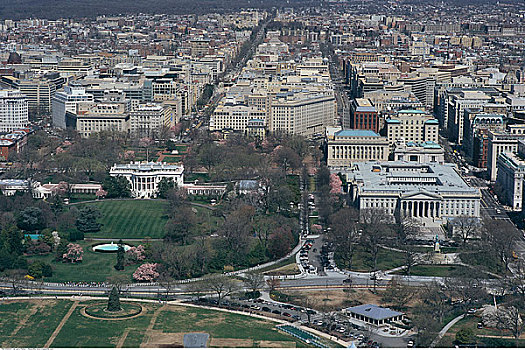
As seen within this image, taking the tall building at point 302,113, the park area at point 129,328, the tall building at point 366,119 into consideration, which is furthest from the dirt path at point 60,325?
the tall building at point 302,113

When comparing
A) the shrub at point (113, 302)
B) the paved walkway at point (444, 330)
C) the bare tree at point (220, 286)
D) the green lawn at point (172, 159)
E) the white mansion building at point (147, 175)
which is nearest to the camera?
the paved walkway at point (444, 330)

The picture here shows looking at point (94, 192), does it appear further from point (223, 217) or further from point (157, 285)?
point (157, 285)

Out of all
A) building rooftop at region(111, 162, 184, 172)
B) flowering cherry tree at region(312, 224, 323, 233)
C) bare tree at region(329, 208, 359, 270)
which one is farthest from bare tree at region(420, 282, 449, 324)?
building rooftop at region(111, 162, 184, 172)

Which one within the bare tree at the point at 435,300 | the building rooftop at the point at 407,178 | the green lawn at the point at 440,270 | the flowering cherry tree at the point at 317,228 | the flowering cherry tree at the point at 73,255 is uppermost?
the building rooftop at the point at 407,178

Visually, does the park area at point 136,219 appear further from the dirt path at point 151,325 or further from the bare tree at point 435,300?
the bare tree at point 435,300

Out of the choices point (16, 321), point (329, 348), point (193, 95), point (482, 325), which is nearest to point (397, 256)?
point (482, 325)

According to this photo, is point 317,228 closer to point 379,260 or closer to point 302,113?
point 379,260

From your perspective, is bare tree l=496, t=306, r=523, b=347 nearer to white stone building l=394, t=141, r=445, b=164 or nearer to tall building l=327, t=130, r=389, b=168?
white stone building l=394, t=141, r=445, b=164
